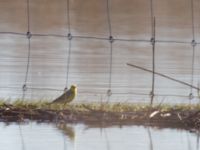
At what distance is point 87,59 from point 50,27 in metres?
2.77

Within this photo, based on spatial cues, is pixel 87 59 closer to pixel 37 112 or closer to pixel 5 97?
pixel 5 97

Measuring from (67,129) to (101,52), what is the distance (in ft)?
14.2

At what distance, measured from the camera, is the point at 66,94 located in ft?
23.5

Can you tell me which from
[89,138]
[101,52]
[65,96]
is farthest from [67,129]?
[101,52]

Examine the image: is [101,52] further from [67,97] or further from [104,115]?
[104,115]

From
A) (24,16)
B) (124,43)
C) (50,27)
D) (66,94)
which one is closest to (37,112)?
(66,94)

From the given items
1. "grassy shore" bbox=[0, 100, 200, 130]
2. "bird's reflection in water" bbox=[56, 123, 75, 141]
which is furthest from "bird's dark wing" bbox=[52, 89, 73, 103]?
"bird's reflection in water" bbox=[56, 123, 75, 141]

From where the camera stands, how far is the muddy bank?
6.75 metres

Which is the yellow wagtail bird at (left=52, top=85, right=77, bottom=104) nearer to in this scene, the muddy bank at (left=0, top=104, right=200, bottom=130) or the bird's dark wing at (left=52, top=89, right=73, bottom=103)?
the bird's dark wing at (left=52, top=89, right=73, bottom=103)

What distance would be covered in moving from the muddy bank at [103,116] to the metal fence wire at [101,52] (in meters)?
0.39

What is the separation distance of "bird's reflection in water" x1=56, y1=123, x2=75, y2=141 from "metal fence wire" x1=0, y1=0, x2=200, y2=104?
819 mm

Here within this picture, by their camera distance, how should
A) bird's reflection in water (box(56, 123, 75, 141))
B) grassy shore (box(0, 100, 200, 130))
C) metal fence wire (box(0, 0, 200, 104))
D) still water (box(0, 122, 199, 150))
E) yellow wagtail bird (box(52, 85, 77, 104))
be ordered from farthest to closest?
metal fence wire (box(0, 0, 200, 104)), yellow wagtail bird (box(52, 85, 77, 104)), grassy shore (box(0, 100, 200, 130)), bird's reflection in water (box(56, 123, 75, 141)), still water (box(0, 122, 199, 150))

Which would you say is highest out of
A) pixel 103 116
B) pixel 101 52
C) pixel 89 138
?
pixel 101 52

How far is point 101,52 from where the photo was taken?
35.6 ft
